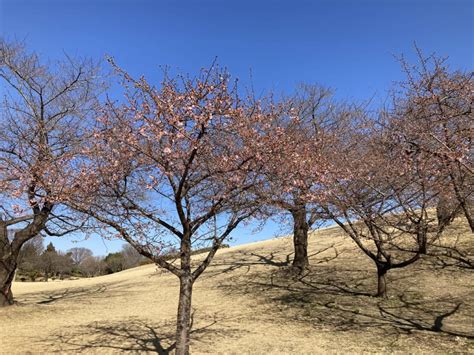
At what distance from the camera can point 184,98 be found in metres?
6.20

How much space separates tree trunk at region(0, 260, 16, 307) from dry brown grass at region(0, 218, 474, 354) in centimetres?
37

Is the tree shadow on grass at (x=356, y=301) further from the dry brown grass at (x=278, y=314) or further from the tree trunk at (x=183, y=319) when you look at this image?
the tree trunk at (x=183, y=319)

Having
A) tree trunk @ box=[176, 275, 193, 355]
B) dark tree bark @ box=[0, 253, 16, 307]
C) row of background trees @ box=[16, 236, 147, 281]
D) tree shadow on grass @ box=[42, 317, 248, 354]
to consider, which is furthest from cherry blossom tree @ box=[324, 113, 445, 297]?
row of background trees @ box=[16, 236, 147, 281]

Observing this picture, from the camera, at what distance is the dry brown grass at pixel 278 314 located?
7.96m

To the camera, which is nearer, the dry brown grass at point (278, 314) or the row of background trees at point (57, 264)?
the dry brown grass at point (278, 314)

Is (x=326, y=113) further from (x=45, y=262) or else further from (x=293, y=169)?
(x=45, y=262)

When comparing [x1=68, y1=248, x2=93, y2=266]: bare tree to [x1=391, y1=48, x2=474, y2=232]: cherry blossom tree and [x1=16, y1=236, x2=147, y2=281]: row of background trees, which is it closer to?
[x1=16, y1=236, x2=147, y2=281]: row of background trees

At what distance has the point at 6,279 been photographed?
11.7 m

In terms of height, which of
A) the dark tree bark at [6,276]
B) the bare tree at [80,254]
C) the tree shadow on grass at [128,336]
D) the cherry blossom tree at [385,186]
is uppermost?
the bare tree at [80,254]

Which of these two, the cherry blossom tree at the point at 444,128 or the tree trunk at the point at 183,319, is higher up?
the cherry blossom tree at the point at 444,128

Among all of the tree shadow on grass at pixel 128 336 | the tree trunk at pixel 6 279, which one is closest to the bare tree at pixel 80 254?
the tree trunk at pixel 6 279

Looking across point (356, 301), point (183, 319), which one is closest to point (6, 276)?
point (183, 319)

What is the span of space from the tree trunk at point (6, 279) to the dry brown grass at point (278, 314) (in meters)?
0.37

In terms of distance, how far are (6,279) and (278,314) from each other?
8242 mm
